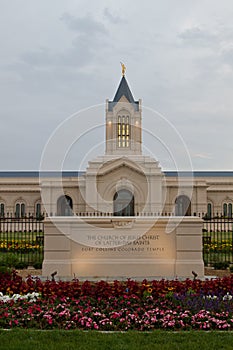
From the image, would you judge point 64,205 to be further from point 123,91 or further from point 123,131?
point 123,91

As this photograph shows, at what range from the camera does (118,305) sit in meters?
8.11

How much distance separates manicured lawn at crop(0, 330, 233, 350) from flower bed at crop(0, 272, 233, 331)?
452 mm

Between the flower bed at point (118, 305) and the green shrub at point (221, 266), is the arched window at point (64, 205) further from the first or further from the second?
the flower bed at point (118, 305)

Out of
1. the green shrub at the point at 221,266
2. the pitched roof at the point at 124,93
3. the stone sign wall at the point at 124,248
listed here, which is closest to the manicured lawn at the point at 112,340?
the stone sign wall at the point at 124,248

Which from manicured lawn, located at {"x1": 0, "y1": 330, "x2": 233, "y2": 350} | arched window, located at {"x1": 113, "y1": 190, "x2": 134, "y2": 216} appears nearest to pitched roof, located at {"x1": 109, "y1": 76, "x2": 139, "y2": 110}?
arched window, located at {"x1": 113, "y1": 190, "x2": 134, "y2": 216}

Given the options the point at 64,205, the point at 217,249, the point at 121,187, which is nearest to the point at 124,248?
the point at 217,249

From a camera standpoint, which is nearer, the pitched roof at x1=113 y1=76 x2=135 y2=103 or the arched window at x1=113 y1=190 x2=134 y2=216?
the arched window at x1=113 y1=190 x2=134 y2=216

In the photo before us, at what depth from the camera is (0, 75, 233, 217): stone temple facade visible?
47.4 meters

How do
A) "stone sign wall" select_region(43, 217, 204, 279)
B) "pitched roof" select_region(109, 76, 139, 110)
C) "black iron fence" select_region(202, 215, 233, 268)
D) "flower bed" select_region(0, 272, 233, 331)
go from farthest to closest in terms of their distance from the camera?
"pitched roof" select_region(109, 76, 139, 110), "black iron fence" select_region(202, 215, 233, 268), "stone sign wall" select_region(43, 217, 204, 279), "flower bed" select_region(0, 272, 233, 331)

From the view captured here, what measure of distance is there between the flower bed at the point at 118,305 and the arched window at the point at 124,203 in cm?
3895

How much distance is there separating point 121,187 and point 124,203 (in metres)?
2.78

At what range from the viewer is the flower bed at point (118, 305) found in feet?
22.9

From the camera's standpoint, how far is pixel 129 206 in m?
49.5

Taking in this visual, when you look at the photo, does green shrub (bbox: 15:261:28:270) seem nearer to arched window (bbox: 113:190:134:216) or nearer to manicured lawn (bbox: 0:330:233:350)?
manicured lawn (bbox: 0:330:233:350)
